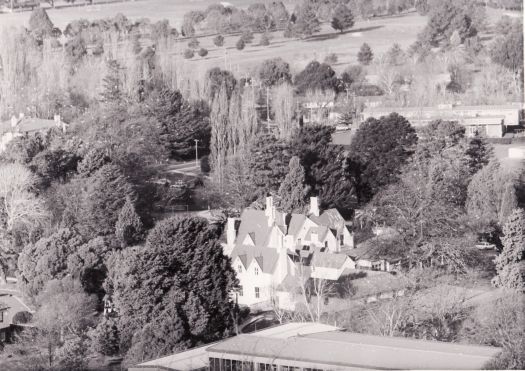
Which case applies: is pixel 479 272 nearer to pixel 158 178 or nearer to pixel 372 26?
pixel 158 178

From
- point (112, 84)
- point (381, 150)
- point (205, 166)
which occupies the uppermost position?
point (112, 84)

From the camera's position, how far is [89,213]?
14.6 metres

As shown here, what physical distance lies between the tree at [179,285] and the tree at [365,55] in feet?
51.2

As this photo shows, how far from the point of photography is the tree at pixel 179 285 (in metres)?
11.1

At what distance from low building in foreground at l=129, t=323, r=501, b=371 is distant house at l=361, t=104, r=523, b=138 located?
34.6ft

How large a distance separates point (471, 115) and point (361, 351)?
12.8m

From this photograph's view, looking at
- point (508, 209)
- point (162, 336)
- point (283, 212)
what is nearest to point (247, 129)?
point (283, 212)

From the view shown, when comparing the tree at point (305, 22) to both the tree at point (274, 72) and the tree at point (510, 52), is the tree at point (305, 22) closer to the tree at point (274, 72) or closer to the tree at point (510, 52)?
the tree at point (274, 72)

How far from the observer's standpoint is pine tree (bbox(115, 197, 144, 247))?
1409cm

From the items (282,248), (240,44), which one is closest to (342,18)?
(240,44)

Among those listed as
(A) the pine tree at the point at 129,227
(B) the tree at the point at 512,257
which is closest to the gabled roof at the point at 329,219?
(A) the pine tree at the point at 129,227

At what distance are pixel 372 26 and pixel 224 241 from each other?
14.1 m

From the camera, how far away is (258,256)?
44.3ft

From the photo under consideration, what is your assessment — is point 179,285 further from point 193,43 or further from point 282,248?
point 193,43
